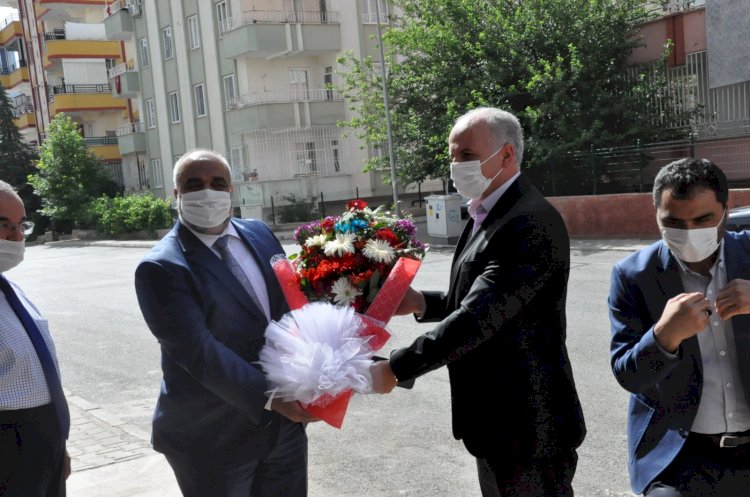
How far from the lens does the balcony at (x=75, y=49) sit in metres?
51.6

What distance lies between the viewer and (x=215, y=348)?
111 inches

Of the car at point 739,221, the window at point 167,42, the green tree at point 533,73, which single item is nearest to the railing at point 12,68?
the window at point 167,42

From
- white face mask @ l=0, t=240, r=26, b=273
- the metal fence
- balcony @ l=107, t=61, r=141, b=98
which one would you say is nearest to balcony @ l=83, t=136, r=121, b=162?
balcony @ l=107, t=61, r=141, b=98

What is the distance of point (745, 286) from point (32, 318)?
2601mm

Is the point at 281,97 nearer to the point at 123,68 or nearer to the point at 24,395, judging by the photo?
the point at 123,68

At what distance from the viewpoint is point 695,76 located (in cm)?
2019

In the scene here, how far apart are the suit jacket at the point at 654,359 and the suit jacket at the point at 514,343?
0.22 meters

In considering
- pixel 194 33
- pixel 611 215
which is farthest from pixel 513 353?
pixel 194 33

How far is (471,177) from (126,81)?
45.4 meters

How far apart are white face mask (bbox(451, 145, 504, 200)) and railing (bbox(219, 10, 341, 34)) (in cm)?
3270

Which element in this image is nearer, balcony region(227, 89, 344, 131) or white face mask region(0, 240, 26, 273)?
white face mask region(0, 240, 26, 273)

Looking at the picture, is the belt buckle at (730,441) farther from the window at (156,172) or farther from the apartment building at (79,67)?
the apartment building at (79,67)

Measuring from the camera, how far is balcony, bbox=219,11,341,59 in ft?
111

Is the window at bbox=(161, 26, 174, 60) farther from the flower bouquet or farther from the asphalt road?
the flower bouquet
